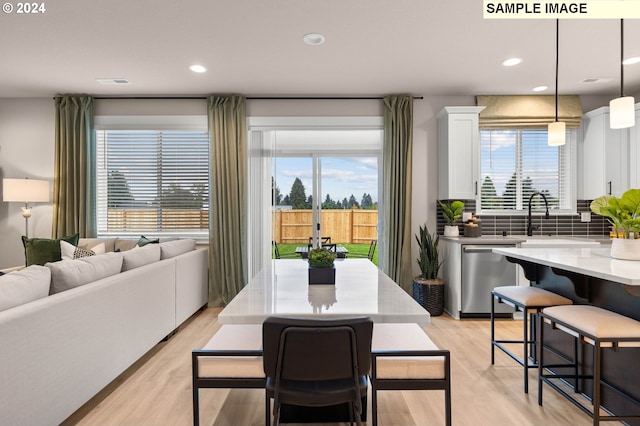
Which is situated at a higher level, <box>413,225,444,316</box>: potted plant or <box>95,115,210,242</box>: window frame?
<box>95,115,210,242</box>: window frame

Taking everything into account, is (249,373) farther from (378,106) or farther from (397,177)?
(378,106)

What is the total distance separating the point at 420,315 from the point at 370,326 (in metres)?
0.37

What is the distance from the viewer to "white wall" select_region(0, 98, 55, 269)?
483cm

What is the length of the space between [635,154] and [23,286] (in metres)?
5.58

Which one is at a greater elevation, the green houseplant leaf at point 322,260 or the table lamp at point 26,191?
the table lamp at point 26,191

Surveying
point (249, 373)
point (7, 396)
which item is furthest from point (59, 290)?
point (249, 373)

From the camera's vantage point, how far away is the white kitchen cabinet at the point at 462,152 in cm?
450

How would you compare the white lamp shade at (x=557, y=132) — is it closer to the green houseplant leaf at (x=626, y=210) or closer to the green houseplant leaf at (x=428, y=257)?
the green houseplant leaf at (x=626, y=210)

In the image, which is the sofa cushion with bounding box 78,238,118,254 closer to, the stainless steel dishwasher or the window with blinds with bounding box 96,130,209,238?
the window with blinds with bounding box 96,130,209,238

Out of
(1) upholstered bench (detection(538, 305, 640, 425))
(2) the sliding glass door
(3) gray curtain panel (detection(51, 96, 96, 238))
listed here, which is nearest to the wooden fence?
(2) the sliding glass door

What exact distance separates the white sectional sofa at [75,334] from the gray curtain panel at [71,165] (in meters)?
1.97

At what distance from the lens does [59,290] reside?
220 centimetres

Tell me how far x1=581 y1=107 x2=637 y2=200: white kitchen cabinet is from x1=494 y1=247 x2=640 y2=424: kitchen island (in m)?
2.30

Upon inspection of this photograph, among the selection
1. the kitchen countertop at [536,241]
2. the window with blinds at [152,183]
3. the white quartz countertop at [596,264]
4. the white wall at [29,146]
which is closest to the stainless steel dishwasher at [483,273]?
the kitchen countertop at [536,241]
